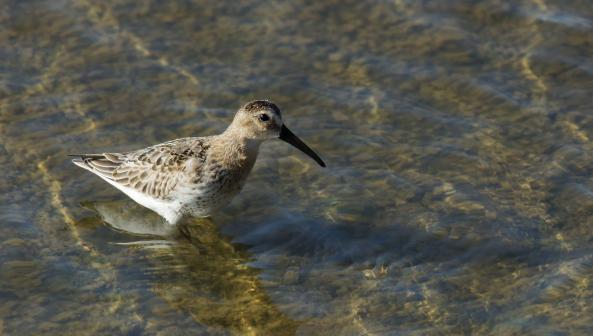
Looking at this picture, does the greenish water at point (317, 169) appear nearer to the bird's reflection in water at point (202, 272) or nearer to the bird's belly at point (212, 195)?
the bird's reflection in water at point (202, 272)

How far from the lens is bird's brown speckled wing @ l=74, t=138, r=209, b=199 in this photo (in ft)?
37.0

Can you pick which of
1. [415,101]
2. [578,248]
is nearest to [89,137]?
[415,101]

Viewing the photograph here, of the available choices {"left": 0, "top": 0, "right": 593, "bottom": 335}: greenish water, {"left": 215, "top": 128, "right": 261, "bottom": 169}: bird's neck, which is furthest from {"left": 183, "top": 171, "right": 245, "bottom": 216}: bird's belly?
{"left": 0, "top": 0, "right": 593, "bottom": 335}: greenish water

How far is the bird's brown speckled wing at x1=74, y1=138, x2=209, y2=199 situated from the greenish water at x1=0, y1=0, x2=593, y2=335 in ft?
1.58

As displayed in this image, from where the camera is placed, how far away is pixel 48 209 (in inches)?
454

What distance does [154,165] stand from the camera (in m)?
11.6

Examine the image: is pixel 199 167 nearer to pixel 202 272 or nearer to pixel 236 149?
pixel 236 149

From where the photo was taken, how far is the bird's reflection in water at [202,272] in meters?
9.95

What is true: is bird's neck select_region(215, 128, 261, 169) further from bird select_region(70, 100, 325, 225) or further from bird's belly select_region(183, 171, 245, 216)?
bird's belly select_region(183, 171, 245, 216)

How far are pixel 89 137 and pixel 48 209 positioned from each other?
62.1 inches

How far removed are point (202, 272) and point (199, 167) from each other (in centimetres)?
119

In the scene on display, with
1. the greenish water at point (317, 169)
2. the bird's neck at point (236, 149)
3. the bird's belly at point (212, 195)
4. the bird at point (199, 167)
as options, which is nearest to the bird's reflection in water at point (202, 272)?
the greenish water at point (317, 169)

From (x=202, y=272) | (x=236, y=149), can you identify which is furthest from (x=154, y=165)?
(x=202, y=272)

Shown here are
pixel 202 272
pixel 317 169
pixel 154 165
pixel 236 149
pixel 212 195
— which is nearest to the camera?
pixel 202 272
